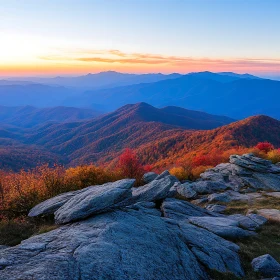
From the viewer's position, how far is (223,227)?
1688 cm

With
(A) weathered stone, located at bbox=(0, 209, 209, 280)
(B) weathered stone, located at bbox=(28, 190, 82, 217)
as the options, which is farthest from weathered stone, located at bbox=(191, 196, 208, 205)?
(B) weathered stone, located at bbox=(28, 190, 82, 217)

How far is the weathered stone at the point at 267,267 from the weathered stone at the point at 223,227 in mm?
→ 3071

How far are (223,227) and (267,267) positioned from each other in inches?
166

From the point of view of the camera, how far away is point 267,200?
84.2ft

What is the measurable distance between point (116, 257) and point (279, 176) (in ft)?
94.9

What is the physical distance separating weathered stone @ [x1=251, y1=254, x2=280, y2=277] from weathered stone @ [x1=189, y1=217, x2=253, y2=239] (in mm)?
3071

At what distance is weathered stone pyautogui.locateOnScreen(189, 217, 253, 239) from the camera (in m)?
16.4

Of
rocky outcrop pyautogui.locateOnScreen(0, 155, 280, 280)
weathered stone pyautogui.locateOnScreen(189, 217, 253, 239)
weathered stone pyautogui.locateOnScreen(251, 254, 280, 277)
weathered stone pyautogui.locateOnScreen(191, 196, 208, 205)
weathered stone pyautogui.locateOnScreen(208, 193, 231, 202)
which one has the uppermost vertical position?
rocky outcrop pyautogui.locateOnScreen(0, 155, 280, 280)

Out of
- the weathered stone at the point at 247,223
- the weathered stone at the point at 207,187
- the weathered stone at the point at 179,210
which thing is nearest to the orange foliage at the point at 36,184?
the weathered stone at the point at 179,210

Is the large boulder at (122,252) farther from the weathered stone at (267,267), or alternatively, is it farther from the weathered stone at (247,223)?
the weathered stone at (247,223)

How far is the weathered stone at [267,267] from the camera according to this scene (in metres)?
12.6

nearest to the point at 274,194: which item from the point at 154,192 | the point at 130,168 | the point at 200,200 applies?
the point at 200,200

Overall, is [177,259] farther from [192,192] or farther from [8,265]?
[192,192]

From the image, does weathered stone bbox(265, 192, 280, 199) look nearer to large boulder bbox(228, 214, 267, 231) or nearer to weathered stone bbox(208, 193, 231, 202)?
weathered stone bbox(208, 193, 231, 202)
